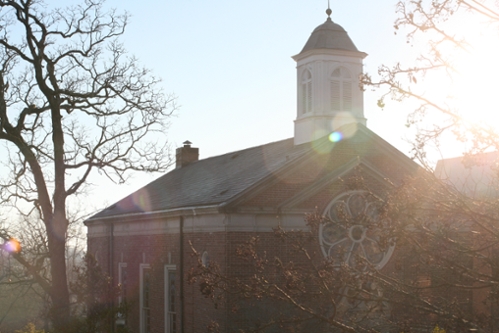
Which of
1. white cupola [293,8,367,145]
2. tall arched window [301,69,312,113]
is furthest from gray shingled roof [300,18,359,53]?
tall arched window [301,69,312,113]

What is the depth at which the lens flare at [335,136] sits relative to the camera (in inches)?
935

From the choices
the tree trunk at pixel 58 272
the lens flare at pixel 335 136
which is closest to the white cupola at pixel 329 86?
the lens flare at pixel 335 136

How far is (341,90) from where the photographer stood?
84.3 feet

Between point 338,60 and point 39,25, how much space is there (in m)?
9.82

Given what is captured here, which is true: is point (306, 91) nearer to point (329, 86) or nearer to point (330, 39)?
point (329, 86)

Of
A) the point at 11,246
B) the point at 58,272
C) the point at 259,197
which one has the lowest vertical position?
the point at 58,272

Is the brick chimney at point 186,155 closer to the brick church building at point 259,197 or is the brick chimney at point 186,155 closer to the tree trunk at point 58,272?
the brick church building at point 259,197

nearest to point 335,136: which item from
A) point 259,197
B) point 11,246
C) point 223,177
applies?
point 259,197

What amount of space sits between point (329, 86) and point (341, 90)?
46cm

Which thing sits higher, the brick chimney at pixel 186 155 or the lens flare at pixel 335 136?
the brick chimney at pixel 186 155

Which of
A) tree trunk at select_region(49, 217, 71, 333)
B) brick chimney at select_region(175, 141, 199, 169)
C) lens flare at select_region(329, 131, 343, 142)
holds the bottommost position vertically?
tree trunk at select_region(49, 217, 71, 333)

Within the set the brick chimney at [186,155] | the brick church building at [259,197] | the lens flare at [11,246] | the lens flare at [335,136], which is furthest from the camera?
the brick chimney at [186,155]

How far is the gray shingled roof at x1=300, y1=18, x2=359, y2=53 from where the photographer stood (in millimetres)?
25641

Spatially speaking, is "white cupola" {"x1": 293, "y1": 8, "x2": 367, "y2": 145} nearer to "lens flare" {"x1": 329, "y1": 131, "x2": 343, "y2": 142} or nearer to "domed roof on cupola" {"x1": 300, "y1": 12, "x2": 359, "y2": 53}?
"domed roof on cupola" {"x1": 300, "y1": 12, "x2": 359, "y2": 53}
